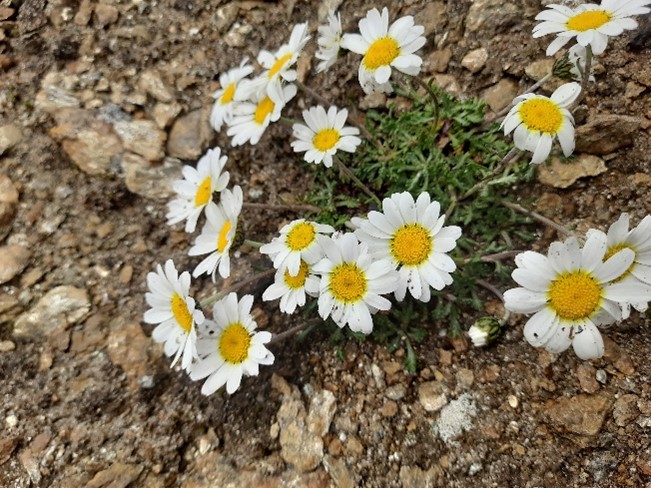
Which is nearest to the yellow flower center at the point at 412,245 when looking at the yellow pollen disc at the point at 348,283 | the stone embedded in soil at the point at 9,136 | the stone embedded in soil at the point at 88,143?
the yellow pollen disc at the point at 348,283

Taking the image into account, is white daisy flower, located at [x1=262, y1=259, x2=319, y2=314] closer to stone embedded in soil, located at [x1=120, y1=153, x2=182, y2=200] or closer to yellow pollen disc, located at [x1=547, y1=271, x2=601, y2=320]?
yellow pollen disc, located at [x1=547, y1=271, x2=601, y2=320]

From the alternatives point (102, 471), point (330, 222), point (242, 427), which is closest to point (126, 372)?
point (102, 471)

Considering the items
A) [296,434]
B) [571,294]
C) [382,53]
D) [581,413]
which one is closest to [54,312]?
[296,434]

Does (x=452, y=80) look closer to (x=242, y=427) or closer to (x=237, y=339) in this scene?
(x=237, y=339)

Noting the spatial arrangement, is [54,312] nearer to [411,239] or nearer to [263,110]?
[263,110]

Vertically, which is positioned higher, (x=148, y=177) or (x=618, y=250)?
(x=618, y=250)

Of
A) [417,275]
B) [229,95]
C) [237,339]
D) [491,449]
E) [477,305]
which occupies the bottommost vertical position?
[491,449]
